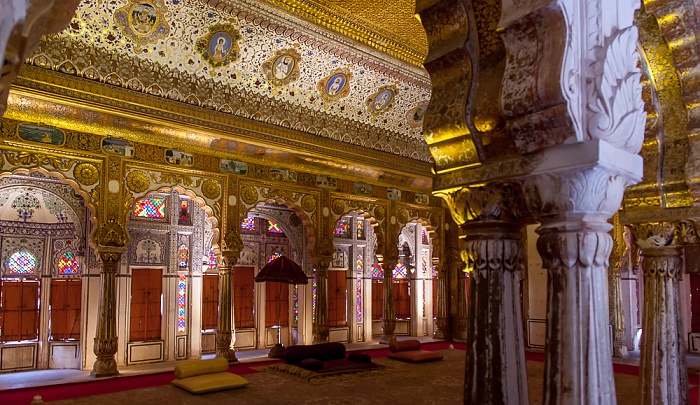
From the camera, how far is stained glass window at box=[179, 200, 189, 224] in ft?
36.9

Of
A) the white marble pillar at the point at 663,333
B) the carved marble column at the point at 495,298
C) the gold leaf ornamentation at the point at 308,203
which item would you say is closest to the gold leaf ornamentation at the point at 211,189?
the gold leaf ornamentation at the point at 308,203

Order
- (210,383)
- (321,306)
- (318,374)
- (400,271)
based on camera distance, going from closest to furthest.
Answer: (210,383) < (318,374) < (321,306) < (400,271)

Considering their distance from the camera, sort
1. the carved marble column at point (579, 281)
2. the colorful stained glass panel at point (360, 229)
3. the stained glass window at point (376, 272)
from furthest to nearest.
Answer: the stained glass window at point (376, 272)
the colorful stained glass panel at point (360, 229)
the carved marble column at point (579, 281)

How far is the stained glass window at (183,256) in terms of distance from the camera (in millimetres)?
11055

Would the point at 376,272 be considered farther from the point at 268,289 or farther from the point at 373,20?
the point at 373,20

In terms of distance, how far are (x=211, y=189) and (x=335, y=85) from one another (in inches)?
120

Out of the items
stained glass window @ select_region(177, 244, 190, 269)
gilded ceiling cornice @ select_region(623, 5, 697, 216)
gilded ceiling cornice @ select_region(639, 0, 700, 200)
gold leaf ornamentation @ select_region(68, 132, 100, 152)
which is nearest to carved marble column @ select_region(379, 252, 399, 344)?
stained glass window @ select_region(177, 244, 190, 269)

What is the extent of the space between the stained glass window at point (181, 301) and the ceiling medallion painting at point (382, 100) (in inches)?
204

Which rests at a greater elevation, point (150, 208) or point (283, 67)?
point (283, 67)

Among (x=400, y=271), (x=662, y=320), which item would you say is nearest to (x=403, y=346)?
(x=400, y=271)

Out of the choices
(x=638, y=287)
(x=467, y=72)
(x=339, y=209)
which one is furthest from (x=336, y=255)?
(x=467, y=72)

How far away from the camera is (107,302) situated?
8.37 metres

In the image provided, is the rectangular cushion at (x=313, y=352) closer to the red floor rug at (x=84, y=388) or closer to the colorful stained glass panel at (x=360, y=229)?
the red floor rug at (x=84, y=388)

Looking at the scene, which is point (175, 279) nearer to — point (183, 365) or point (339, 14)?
point (183, 365)
